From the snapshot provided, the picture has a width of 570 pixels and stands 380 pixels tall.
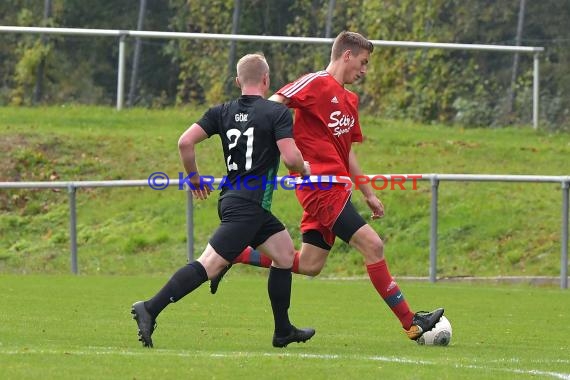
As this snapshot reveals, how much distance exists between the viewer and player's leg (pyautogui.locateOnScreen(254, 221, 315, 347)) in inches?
343

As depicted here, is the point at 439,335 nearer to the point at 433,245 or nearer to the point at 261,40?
the point at 433,245

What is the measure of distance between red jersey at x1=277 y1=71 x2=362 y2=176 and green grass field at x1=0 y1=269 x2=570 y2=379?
1.21 metres

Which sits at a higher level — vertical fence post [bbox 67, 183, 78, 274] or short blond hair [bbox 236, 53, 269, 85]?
short blond hair [bbox 236, 53, 269, 85]

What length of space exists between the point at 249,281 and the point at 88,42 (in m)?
11.3

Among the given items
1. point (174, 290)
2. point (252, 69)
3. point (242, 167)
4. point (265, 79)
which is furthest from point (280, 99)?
point (174, 290)

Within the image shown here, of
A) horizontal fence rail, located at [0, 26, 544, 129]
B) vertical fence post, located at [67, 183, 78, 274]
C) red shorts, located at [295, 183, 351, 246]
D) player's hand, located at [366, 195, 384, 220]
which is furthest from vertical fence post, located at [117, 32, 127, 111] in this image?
red shorts, located at [295, 183, 351, 246]

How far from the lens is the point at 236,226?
8.43 meters

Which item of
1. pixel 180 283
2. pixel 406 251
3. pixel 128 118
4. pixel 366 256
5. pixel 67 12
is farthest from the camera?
pixel 67 12

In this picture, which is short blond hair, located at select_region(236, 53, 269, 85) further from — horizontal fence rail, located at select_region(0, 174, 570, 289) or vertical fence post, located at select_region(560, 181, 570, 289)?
vertical fence post, located at select_region(560, 181, 570, 289)

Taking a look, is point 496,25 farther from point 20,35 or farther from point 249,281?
point 249,281

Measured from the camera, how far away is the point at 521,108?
24.4 meters

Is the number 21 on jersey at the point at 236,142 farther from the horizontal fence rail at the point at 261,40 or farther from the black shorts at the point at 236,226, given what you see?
the horizontal fence rail at the point at 261,40

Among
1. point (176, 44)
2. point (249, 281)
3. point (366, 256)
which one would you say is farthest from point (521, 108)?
point (366, 256)

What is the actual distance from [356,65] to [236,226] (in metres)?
1.79
